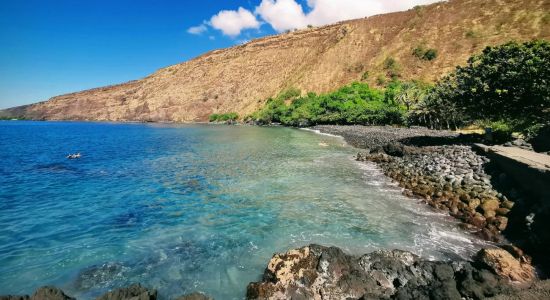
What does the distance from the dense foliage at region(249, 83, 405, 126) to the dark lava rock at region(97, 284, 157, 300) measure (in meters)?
56.6

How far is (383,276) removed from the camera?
927 cm

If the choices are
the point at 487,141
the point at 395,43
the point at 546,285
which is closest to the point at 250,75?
the point at 395,43

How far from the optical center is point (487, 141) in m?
27.3

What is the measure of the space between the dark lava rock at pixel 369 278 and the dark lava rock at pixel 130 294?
8.52 ft

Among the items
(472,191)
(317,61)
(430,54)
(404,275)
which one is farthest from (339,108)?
(404,275)

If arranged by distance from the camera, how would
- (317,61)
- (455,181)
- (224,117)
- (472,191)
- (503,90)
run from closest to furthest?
(472,191)
(455,181)
(503,90)
(317,61)
(224,117)

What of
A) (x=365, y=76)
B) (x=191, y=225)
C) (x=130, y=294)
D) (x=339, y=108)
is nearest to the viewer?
(x=130, y=294)

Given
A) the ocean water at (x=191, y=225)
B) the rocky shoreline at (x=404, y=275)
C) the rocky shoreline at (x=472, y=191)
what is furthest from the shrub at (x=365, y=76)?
the rocky shoreline at (x=404, y=275)

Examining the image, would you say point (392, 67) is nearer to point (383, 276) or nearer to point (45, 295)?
point (383, 276)

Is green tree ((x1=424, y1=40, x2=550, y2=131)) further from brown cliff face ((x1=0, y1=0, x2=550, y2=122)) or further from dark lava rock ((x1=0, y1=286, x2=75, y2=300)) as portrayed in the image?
brown cliff face ((x1=0, y1=0, x2=550, y2=122))

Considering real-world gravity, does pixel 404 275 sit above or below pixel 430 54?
below

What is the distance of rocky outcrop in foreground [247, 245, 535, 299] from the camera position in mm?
8070

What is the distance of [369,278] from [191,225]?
8.01 meters

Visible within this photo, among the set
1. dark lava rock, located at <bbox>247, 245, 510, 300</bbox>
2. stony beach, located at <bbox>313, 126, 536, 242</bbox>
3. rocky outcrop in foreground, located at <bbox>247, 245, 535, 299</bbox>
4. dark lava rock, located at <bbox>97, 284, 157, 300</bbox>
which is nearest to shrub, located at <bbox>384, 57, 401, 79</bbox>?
stony beach, located at <bbox>313, 126, 536, 242</bbox>
